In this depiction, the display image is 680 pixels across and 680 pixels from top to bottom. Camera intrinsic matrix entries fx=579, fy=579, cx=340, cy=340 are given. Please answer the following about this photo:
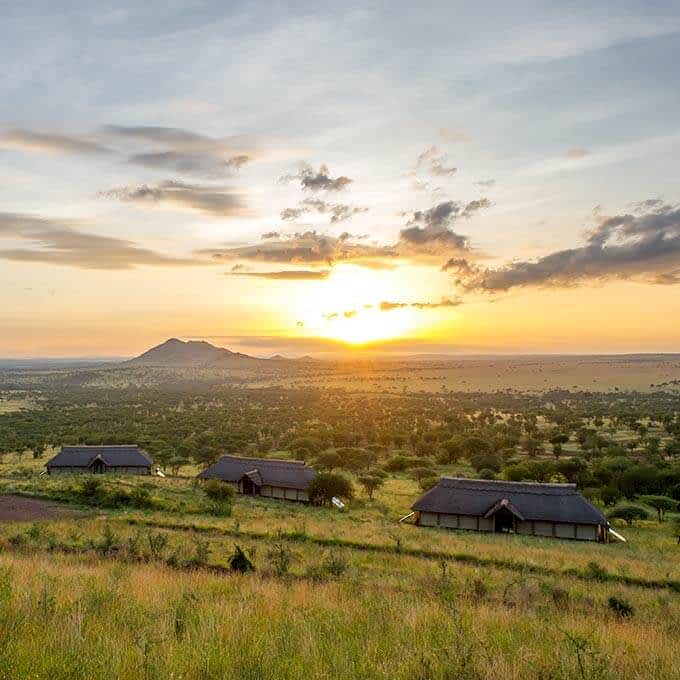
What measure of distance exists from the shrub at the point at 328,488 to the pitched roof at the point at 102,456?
72.5 ft

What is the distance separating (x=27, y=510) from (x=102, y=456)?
25.7 metres

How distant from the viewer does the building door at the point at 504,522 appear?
4281 cm

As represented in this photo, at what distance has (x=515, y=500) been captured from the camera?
43.2 metres

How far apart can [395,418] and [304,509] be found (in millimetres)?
62388

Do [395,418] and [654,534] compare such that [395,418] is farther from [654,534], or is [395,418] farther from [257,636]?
[257,636]

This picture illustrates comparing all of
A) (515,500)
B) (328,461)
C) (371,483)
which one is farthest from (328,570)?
(328,461)

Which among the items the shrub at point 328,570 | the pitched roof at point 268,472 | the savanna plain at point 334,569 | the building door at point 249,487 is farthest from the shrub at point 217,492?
the shrub at point 328,570

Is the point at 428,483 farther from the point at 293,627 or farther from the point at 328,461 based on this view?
the point at 293,627

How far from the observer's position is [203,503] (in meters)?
40.4

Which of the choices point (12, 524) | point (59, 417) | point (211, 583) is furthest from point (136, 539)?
point (59, 417)

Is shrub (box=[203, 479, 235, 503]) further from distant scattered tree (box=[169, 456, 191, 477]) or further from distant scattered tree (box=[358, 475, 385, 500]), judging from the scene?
distant scattered tree (box=[169, 456, 191, 477])

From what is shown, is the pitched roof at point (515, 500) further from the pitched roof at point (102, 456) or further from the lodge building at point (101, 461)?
the pitched roof at point (102, 456)

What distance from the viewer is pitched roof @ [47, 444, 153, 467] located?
59.3 m

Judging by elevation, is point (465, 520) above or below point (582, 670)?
below
